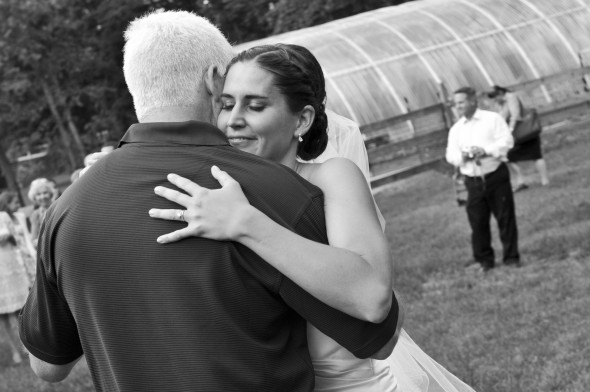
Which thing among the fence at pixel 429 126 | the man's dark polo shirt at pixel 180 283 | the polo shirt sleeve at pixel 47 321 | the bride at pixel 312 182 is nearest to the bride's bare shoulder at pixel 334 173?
the bride at pixel 312 182

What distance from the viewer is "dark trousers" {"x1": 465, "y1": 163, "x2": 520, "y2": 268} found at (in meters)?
10.9

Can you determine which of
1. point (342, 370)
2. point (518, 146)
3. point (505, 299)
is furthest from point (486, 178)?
point (342, 370)

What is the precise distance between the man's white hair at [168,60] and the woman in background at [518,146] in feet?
44.4

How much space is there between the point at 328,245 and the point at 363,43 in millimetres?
22779

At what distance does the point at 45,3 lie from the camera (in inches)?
1401

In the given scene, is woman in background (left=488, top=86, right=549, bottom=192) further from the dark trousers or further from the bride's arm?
the bride's arm

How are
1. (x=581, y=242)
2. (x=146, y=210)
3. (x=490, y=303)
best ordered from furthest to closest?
(x=581, y=242) → (x=490, y=303) → (x=146, y=210)

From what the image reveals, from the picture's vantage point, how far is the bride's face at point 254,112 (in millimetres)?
2885

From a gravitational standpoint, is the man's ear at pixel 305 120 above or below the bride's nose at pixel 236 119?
below

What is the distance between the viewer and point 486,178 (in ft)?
36.0

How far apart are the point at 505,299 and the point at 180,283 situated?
24.5 feet

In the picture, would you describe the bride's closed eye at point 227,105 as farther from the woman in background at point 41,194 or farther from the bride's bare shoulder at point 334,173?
the woman in background at point 41,194

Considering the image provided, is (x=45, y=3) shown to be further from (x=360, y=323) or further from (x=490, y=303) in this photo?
(x=360, y=323)

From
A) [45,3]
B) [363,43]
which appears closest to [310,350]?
[363,43]
